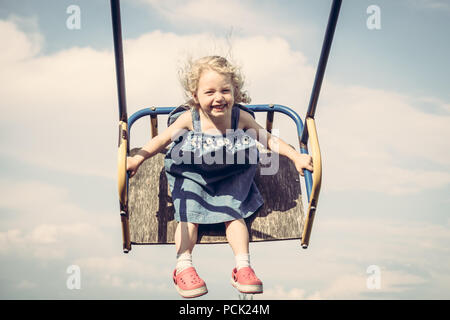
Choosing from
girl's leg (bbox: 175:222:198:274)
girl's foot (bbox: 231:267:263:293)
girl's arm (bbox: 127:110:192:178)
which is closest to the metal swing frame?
girl's arm (bbox: 127:110:192:178)

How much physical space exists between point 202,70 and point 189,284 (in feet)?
3.05

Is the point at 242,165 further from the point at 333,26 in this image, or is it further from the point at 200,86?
the point at 333,26

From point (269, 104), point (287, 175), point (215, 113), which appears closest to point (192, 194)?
point (215, 113)

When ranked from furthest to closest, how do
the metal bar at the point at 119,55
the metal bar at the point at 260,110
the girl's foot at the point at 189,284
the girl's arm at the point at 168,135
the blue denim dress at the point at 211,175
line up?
the metal bar at the point at 260,110 < the girl's arm at the point at 168,135 < the blue denim dress at the point at 211,175 < the metal bar at the point at 119,55 < the girl's foot at the point at 189,284

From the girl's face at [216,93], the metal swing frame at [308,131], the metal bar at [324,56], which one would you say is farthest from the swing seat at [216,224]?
the girl's face at [216,93]

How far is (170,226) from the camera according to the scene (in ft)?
8.10

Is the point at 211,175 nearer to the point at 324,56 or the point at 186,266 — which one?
the point at 186,266

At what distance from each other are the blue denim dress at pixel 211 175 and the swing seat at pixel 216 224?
8 cm

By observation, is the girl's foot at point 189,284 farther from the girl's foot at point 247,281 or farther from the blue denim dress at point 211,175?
the blue denim dress at point 211,175

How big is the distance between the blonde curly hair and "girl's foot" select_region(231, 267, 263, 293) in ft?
2.67

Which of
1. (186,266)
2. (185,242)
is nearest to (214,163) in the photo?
(185,242)

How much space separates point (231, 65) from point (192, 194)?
2.01ft

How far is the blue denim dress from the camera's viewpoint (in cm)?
237

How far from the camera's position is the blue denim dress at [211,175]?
2369mm
